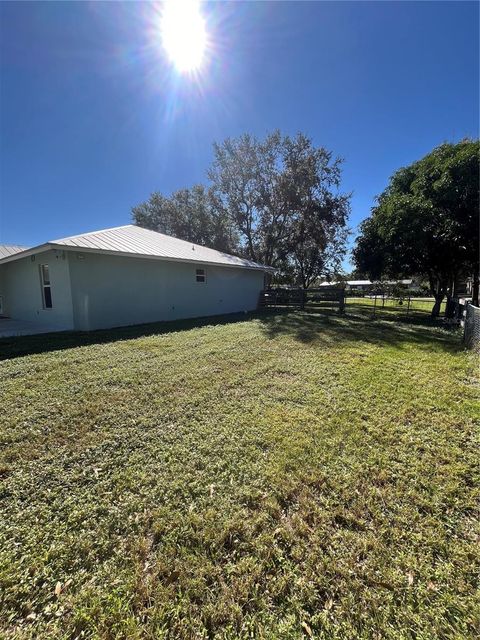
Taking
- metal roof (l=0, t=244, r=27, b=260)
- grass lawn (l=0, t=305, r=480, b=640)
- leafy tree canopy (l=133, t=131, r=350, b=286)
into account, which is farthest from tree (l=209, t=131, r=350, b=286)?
grass lawn (l=0, t=305, r=480, b=640)

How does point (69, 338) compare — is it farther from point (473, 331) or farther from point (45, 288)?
point (473, 331)

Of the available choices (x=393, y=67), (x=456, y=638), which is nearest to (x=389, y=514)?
(x=456, y=638)

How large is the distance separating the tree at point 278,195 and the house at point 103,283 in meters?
11.2

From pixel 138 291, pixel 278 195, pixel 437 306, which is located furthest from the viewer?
pixel 278 195

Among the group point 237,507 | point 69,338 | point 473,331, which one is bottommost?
point 237,507

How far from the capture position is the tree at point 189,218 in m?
26.3

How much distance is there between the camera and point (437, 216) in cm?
1085

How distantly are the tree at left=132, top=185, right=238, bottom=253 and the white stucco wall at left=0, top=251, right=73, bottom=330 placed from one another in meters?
Answer: 16.8

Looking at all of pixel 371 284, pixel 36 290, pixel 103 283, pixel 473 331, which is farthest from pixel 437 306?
pixel 36 290

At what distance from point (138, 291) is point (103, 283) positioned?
4.54ft

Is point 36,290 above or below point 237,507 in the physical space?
above

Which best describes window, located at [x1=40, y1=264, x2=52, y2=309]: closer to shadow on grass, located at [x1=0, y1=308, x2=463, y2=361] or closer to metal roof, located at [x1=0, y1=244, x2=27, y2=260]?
shadow on grass, located at [x1=0, y1=308, x2=463, y2=361]

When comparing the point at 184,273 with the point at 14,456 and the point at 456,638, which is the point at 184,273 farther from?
the point at 456,638

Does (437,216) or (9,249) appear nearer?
(437,216)
